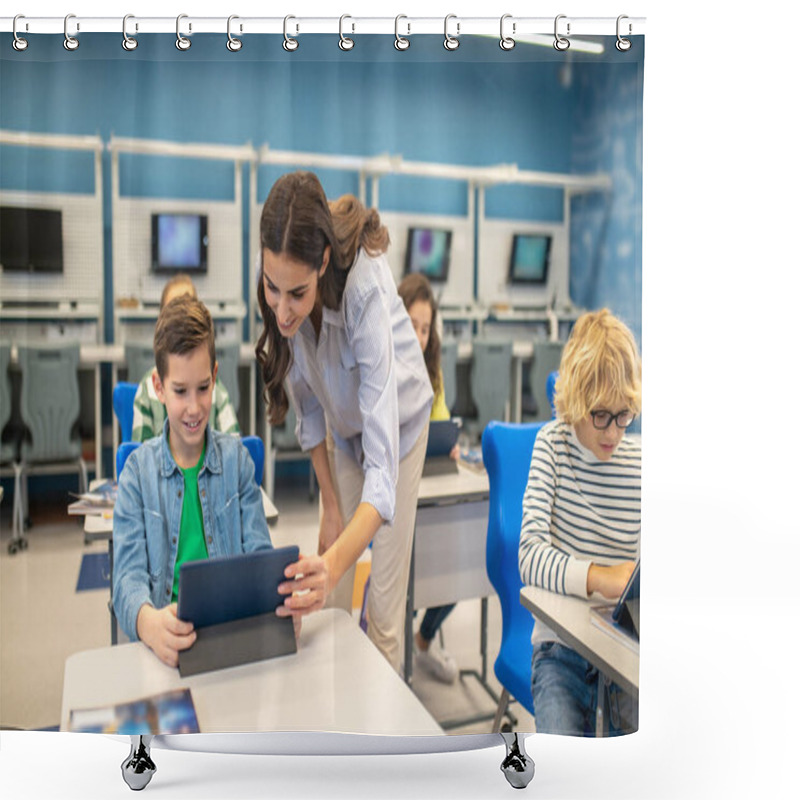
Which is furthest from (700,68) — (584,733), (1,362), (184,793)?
(184,793)

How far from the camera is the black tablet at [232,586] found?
171 centimetres

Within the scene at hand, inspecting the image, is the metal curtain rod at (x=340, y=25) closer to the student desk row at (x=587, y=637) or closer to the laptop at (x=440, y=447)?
the laptop at (x=440, y=447)

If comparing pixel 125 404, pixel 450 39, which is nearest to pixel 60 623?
pixel 125 404

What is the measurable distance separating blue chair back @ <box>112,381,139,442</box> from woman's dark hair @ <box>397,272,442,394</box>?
62cm

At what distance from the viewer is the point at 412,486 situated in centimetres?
183

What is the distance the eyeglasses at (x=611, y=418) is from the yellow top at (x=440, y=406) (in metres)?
0.33

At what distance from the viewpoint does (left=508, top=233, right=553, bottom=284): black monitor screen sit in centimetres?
179

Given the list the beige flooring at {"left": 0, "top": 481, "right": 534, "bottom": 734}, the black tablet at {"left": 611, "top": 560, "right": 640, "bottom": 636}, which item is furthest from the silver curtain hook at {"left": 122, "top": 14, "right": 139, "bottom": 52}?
the black tablet at {"left": 611, "top": 560, "right": 640, "bottom": 636}

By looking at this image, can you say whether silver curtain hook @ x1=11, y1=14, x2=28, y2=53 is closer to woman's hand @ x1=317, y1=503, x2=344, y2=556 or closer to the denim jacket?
the denim jacket

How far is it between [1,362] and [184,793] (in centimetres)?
112

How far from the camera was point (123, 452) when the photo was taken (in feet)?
5.93

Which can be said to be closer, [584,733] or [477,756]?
[584,733]

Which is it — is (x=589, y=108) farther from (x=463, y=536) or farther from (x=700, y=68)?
(x=700, y=68)

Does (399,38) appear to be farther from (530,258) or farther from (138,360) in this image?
(138,360)
